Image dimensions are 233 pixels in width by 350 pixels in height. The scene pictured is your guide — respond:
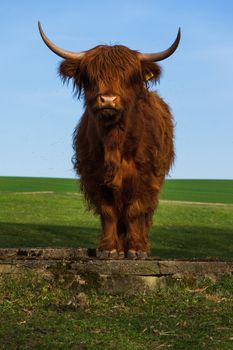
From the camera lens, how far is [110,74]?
8312 mm

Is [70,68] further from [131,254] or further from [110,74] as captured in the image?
[131,254]

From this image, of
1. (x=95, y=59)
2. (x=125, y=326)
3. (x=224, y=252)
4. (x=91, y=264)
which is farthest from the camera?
(x=224, y=252)

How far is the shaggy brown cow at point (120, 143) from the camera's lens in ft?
27.8

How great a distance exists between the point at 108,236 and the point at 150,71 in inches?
81.8

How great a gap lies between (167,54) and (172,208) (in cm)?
2030

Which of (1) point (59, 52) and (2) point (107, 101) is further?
(1) point (59, 52)

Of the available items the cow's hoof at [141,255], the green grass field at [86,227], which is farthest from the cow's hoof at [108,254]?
the green grass field at [86,227]

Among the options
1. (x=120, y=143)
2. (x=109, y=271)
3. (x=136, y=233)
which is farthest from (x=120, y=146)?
(x=109, y=271)

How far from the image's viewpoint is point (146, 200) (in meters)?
8.96

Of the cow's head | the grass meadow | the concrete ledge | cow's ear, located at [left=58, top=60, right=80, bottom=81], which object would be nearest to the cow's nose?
the cow's head

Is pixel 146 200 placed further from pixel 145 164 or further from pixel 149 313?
pixel 149 313

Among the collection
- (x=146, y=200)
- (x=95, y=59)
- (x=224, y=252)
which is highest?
(x=95, y=59)

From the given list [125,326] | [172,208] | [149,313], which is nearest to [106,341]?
[125,326]

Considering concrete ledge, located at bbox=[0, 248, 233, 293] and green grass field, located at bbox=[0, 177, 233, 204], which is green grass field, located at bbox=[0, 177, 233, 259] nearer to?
concrete ledge, located at bbox=[0, 248, 233, 293]
